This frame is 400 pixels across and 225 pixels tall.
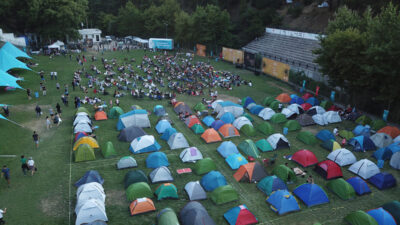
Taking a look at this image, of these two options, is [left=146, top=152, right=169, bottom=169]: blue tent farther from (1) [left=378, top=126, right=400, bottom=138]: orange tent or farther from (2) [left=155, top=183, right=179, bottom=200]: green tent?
(1) [left=378, top=126, right=400, bottom=138]: orange tent

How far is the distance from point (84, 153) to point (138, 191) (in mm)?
5740

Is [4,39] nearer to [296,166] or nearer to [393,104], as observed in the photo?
[296,166]

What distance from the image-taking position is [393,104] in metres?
25.4

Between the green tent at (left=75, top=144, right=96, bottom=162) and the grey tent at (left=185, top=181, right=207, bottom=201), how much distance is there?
722 cm

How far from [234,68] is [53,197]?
3667 centimetres

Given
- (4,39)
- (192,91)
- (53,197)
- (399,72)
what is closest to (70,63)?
(4,39)

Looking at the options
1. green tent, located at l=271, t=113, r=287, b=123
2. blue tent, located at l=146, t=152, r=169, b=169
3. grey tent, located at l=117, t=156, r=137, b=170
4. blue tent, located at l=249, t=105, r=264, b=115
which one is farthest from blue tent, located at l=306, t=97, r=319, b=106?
grey tent, located at l=117, t=156, r=137, b=170

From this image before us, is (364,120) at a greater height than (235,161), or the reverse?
(364,120)

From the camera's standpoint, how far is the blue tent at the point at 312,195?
14664mm

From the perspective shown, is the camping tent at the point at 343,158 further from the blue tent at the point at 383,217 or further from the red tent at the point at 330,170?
the blue tent at the point at 383,217

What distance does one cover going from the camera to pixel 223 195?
14648 millimetres

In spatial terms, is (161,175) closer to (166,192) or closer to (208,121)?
(166,192)

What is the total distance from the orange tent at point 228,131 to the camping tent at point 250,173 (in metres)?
5.50

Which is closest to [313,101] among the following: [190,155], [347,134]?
[347,134]
